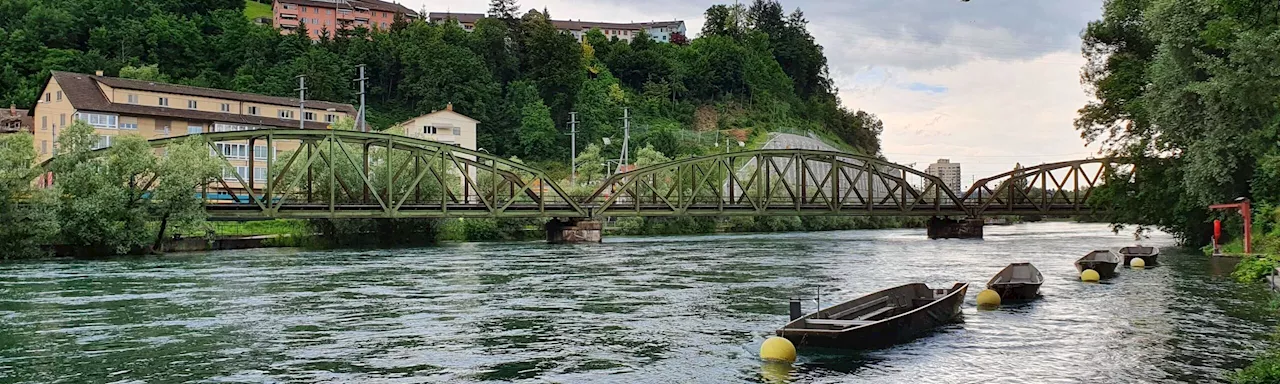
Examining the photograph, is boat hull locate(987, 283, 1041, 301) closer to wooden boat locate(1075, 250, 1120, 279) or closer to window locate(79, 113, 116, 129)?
wooden boat locate(1075, 250, 1120, 279)

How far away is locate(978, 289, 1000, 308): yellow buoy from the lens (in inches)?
1287

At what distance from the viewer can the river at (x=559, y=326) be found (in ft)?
70.1

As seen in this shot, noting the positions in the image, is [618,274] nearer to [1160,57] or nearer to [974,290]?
[974,290]

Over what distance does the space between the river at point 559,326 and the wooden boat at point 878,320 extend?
1.41ft

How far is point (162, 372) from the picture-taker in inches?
832

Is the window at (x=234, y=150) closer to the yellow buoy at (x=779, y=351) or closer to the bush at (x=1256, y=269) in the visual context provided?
the yellow buoy at (x=779, y=351)

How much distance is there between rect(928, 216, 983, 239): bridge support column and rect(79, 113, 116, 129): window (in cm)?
7851

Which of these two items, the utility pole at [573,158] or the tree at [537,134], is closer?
the utility pole at [573,158]

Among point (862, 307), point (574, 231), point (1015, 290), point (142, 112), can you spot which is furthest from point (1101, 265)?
point (142, 112)

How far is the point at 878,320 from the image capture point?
2473 centimetres

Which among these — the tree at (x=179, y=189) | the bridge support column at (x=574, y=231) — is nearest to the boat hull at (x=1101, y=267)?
the bridge support column at (x=574, y=231)

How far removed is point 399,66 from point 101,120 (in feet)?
230

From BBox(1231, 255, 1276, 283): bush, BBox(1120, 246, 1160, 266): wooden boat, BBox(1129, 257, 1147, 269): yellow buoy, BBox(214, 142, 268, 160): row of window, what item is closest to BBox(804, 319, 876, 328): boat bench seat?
BBox(1231, 255, 1276, 283): bush

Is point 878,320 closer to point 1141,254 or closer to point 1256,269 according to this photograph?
point 1256,269
